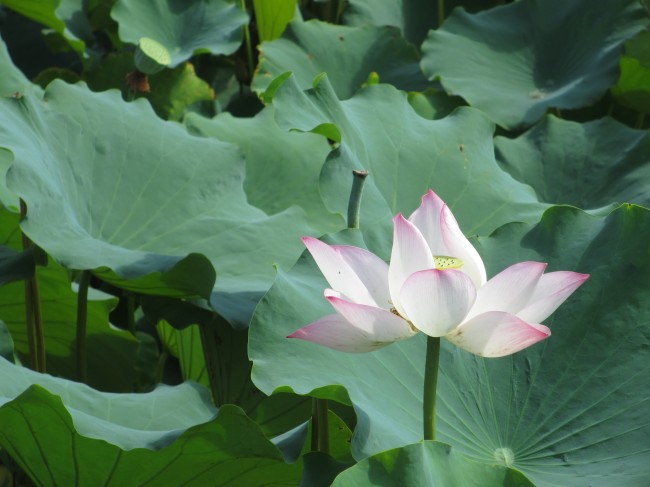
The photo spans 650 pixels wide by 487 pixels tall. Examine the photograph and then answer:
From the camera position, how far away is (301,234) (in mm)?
1536

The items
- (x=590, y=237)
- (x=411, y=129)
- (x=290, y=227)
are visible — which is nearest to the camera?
(x=590, y=237)

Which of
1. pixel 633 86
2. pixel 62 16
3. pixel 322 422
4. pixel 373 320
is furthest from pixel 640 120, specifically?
pixel 373 320

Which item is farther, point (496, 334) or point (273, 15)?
point (273, 15)

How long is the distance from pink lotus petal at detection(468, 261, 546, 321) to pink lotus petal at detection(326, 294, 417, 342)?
2.5 inches

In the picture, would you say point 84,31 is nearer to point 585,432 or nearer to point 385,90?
point 385,90

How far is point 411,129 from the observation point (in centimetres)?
163

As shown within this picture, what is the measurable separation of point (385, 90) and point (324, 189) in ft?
1.22

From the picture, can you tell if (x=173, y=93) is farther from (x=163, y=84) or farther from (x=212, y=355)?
(x=212, y=355)

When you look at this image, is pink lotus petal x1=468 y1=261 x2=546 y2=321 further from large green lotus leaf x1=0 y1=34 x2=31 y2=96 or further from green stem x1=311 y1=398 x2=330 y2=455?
large green lotus leaf x1=0 y1=34 x2=31 y2=96

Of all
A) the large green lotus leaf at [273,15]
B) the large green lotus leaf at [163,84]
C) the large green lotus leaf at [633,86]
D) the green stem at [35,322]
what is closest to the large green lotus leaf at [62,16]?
the large green lotus leaf at [163,84]

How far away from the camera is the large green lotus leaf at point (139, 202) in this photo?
4.37ft

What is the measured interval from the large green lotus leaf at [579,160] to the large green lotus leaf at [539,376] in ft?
2.04

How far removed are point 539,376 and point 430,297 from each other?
0.36m

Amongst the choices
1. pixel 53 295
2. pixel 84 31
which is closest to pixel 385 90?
pixel 53 295
